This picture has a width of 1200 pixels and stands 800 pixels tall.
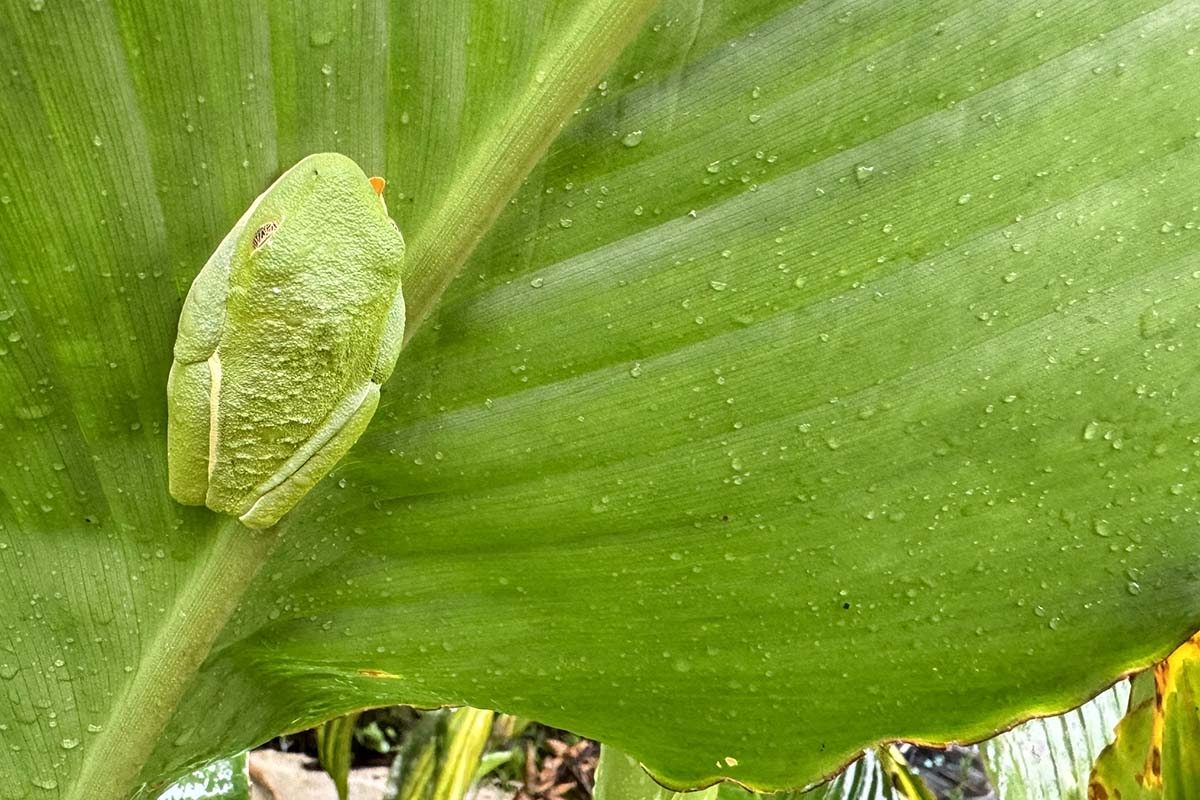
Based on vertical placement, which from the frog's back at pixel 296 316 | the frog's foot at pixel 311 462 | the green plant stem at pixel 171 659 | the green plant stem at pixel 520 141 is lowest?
the green plant stem at pixel 171 659

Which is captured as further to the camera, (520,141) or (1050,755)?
(1050,755)

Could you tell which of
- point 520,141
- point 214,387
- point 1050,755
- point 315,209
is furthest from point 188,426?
point 1050,755

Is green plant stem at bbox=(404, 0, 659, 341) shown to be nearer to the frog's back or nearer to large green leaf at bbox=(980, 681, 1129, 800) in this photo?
the frog's back

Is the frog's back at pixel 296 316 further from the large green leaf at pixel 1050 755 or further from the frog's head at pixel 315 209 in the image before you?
the large green leaf at pixel 1050 755

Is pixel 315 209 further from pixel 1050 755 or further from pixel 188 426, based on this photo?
pixel 1050 755

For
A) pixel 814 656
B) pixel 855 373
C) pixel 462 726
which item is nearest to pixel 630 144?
pixel 855 373

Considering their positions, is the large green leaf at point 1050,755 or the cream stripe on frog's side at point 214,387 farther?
the large green leaf at point 1050,755

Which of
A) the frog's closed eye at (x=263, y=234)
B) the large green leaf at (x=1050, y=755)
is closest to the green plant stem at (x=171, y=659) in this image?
the frog's closed eye at (x=263, y=234)
